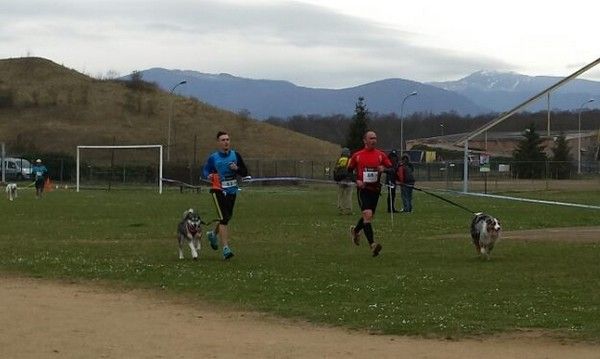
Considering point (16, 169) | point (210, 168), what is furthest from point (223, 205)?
point (16, 169)

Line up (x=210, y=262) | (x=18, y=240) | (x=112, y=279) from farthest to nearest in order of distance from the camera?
(x=18, y=240) < (x=210, y=262) < (x=112, y=279)

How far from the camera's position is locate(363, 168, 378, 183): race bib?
16.8 meters

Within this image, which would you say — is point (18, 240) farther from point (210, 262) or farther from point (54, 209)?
point (54, 209)

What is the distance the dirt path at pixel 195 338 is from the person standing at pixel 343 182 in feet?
54.2

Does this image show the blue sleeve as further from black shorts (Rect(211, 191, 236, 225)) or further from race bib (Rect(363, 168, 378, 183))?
race bib (Rect(363, 168, 378, 183))

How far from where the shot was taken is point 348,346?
919 centimetres

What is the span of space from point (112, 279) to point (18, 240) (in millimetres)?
7286

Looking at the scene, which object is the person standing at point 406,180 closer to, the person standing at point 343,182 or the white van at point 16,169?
the person standing at point 343,182

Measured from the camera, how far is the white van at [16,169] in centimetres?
7712

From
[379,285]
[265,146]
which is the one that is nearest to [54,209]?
[379,285]

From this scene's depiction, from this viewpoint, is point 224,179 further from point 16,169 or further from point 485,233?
point 16,169

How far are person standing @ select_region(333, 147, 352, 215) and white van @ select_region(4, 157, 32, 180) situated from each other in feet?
166

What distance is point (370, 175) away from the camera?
16766 millimetres

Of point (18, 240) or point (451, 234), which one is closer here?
point (18, 240)
